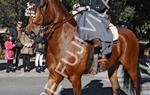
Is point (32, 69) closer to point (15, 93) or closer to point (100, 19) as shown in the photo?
point (15, 93)

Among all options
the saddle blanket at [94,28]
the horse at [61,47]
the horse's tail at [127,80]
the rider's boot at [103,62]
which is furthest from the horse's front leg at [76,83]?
the horse's tail at [127,80]

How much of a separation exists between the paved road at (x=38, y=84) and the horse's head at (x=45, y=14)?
356cm

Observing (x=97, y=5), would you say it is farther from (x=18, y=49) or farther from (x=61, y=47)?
(x=18, y=49)

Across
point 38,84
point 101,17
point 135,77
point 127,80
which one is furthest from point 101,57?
point 38,84

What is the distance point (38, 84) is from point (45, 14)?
596cm

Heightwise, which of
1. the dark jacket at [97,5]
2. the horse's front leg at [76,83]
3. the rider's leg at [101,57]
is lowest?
the horse's front leg at [76,83]

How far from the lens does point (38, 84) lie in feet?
43.8

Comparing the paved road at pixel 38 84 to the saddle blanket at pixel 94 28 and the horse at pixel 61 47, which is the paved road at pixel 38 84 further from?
the horse at pixel 61 47

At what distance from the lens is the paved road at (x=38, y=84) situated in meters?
11.6

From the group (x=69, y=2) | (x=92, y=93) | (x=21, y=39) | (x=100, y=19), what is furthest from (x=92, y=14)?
(x=69, y=2)

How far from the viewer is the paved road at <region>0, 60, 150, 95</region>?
11.6 metres

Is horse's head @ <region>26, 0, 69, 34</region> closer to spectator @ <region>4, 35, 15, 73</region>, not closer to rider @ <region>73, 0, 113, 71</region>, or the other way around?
rider @ <region>73, 0, 113, 71</region>

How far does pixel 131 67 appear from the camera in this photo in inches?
374

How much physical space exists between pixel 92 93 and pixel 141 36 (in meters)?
23.6
